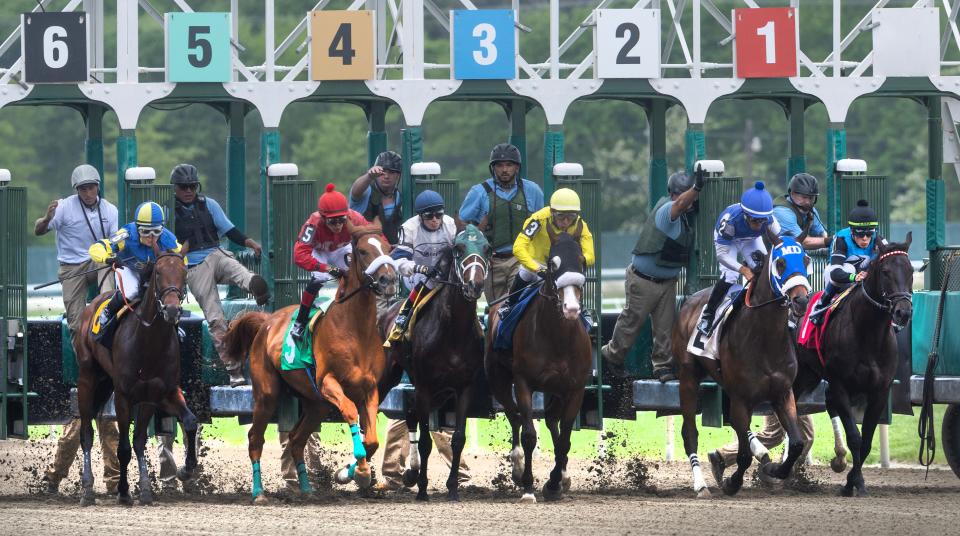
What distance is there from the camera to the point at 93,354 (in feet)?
39.4

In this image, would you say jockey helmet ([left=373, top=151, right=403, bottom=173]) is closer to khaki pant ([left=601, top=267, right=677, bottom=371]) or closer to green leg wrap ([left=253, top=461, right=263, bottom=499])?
khaki pant ([left=601, top=267, right=677, bottom=371])

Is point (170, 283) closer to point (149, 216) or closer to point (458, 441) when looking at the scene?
point (149, 216)

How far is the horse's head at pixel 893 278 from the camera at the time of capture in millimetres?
11375

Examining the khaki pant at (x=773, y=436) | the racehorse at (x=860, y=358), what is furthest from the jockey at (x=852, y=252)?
the khaki pant at (x=773, y=436)

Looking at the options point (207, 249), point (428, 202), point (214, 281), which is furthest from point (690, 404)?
point (207, 249)

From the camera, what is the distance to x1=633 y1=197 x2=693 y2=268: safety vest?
12.8 m

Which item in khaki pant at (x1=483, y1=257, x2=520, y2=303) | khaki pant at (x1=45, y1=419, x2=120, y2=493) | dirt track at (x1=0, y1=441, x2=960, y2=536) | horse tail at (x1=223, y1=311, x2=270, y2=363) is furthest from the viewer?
khaki pant at (x1=45, y1=419, x2=120, y2=493)

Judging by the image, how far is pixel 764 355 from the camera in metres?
11.6

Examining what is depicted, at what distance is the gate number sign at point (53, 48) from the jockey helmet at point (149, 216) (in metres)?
2.16

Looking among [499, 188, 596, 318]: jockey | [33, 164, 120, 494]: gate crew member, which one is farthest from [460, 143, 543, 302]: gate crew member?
[33, 164, 120, 494]: gate crew member

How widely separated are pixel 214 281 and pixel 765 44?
443 cm

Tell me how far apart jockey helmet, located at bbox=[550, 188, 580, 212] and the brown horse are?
3.67 feet

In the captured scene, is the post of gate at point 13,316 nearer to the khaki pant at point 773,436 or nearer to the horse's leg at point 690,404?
→ the horse's leg at point 690,404

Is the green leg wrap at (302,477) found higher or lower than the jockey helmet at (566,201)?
lower
